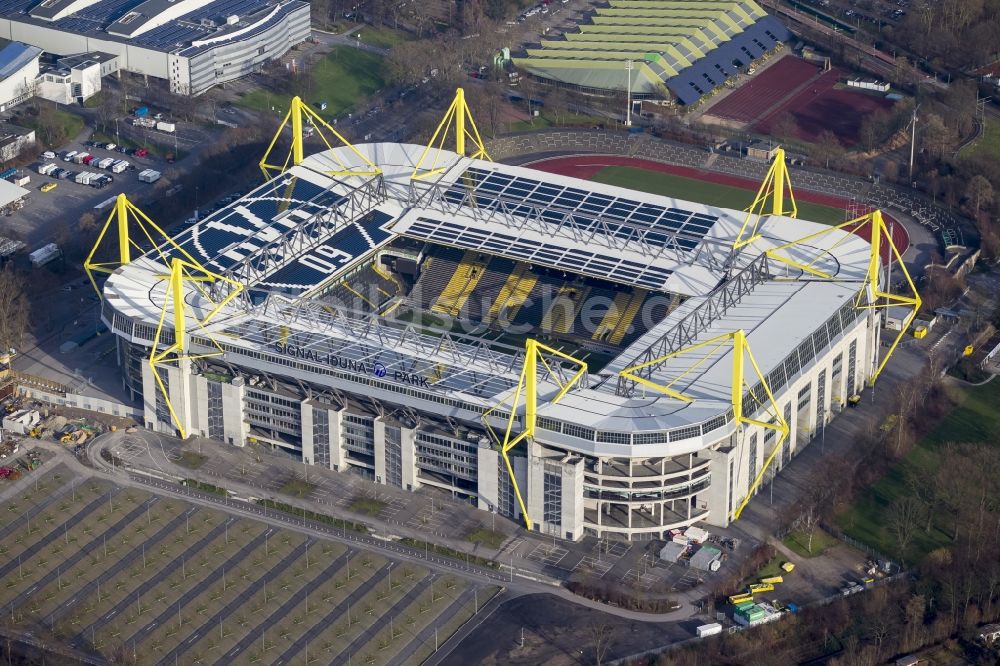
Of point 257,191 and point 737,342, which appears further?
point 257,191

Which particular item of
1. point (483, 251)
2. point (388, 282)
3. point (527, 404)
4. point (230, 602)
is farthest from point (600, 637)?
point (388, 282)

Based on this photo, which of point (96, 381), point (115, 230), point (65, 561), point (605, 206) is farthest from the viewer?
point (115, 230)

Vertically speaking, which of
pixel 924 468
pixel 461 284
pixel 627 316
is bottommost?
pixel 924 468

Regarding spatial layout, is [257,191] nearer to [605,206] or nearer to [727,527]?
[605,206]

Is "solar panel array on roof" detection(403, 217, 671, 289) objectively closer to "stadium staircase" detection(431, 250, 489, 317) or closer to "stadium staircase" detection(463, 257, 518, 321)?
"stadium staircase" detection(431, 250, 489, 317)

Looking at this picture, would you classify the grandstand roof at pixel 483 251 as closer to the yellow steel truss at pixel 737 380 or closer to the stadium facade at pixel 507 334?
the stadium facade at pixel 507 334

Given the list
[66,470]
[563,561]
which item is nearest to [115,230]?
[66,470]

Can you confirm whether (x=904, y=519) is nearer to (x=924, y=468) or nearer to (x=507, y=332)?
(x=924, y=468)
